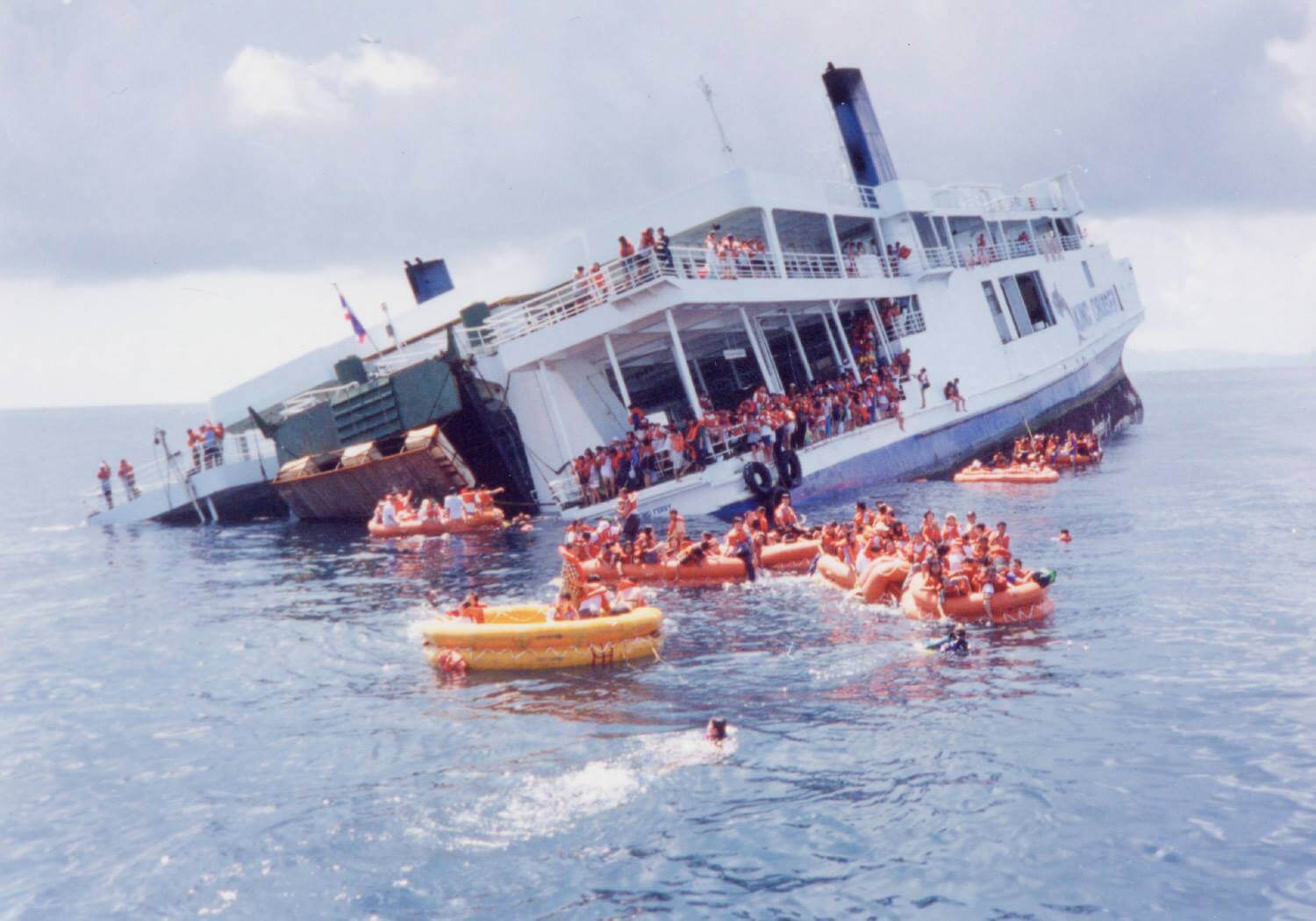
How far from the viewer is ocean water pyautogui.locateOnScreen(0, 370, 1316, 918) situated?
890 cm

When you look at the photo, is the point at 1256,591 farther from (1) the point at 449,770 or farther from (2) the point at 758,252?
(2) the point at 758,252

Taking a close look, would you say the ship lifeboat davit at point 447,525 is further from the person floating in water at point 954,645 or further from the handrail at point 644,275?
the person floating in water at point 954,645

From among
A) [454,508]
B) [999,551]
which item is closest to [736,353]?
[454,508]

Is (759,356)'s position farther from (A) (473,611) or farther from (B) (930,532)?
(A) (473,611)

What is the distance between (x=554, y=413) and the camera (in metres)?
28.1

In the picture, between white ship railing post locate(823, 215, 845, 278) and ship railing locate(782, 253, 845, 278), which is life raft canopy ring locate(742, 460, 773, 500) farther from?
white ship railing post locate(823, 215, 845, 278)

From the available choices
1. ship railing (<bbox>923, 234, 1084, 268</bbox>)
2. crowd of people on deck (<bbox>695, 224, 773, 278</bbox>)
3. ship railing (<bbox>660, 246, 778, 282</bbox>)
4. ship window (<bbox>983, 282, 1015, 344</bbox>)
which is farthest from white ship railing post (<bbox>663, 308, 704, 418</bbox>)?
ship window (<bbox>983, 282, 1015, 344</bbox>)

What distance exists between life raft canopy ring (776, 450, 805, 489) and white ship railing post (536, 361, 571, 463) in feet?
18.6

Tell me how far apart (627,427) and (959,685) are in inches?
717

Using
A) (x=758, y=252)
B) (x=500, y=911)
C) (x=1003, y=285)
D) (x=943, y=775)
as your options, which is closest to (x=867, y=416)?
(x=758, y=252)

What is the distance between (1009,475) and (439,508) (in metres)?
16.4

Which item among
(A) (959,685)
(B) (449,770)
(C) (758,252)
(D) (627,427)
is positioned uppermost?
(C) (758,252)

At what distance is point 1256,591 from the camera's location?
16594 millimetres

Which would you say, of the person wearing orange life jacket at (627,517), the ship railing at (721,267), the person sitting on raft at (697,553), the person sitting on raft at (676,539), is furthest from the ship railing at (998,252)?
the person sitting on raft at (697,553)
